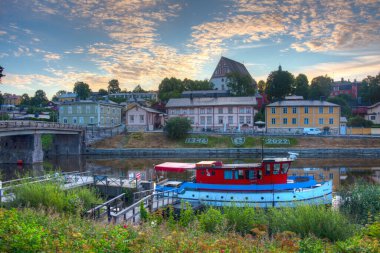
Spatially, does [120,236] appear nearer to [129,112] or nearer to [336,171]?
[336,171]

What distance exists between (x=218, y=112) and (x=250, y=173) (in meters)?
60.4

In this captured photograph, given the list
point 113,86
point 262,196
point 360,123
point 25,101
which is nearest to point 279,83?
point 360,123

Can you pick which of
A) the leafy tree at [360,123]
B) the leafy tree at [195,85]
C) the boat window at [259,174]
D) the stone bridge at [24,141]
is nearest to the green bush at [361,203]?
the boat window at [259,174]

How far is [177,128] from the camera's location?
7056cm

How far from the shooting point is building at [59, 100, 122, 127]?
285ft

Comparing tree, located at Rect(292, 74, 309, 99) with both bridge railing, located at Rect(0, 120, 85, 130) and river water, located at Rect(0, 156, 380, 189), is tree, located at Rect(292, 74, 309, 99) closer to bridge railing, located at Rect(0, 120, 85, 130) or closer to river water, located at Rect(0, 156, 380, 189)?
river water, located at Rect(0, 156, 380, 189)

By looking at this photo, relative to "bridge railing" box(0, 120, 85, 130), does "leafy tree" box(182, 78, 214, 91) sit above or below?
above

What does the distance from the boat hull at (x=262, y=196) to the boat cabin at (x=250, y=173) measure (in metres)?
0.83

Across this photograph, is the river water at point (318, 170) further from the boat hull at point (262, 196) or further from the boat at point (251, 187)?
the boat at point (251, 187)

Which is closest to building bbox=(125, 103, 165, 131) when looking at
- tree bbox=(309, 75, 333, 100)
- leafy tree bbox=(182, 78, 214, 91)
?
leafy tree bbox=(182, 78, 214, 91)

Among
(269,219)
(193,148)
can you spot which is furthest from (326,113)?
(269,219)

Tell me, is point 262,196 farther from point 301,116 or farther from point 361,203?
point 301,116

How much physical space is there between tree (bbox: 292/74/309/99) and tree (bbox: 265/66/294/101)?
4.30 m

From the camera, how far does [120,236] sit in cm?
939
